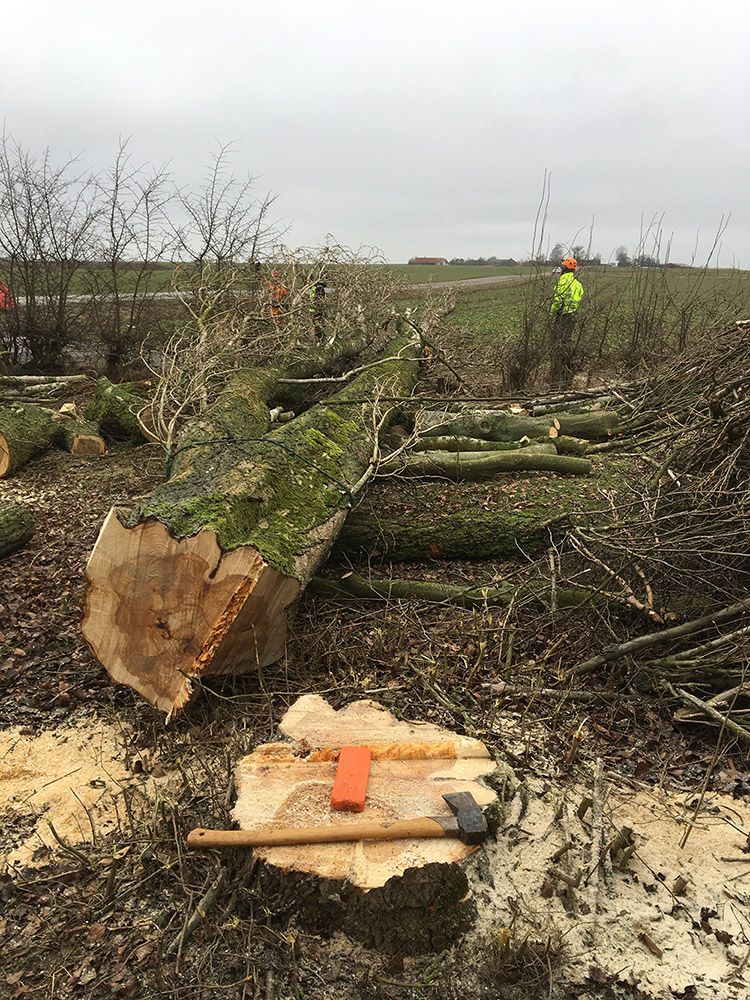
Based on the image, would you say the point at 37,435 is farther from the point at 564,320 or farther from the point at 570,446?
the point at 564,320

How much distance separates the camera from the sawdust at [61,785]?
9.28 ft

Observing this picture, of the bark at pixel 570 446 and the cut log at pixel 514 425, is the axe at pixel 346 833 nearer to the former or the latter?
the cut log at pixel 514 425

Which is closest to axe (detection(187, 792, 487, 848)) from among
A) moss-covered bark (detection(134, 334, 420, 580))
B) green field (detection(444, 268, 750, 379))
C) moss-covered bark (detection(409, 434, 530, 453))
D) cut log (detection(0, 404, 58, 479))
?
moss-covered bark (detection(134, 334, 420, 580))

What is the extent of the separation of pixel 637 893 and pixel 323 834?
1.22 m

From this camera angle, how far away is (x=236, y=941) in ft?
7.64

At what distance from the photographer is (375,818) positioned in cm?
246

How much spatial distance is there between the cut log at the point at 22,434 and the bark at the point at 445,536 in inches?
165

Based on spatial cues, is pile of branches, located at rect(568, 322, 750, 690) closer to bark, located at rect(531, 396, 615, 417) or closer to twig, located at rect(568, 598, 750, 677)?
twig, located at rect(568, 598, 750, 677)

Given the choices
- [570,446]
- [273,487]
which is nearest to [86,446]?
[273,487]

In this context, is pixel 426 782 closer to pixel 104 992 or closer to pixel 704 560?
pixel 104 992

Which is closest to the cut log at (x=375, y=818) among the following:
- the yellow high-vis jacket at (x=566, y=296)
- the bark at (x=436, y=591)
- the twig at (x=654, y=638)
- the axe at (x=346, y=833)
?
the axe at (x=346, y=833)

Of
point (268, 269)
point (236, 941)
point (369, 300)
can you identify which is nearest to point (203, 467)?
point (236, 941)

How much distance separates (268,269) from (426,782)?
8.61 m

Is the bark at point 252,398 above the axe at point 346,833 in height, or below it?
above
